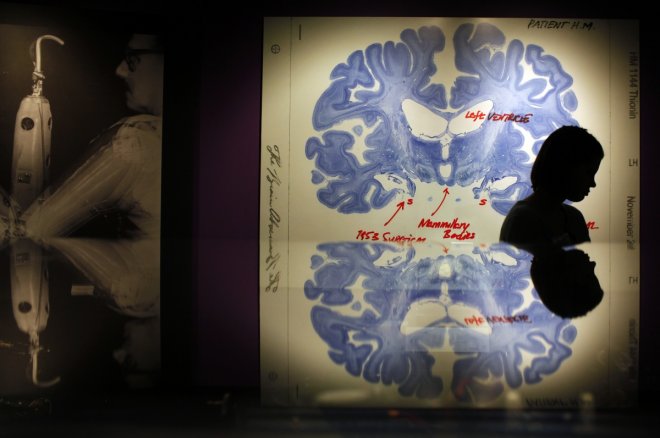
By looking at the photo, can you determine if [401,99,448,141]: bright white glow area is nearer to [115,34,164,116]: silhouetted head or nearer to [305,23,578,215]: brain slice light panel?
[305,23,578,215]: brain slice light panel

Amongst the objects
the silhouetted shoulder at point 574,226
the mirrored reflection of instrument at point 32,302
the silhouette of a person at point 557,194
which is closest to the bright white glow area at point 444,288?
the mirrored reflection of instrument at point 32,302

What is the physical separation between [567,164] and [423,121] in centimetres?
91

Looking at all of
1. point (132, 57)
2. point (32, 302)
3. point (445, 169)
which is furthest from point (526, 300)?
point (132, 57)

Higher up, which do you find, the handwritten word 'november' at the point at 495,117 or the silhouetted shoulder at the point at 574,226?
the handwritten word 'november' at the point at 495,117

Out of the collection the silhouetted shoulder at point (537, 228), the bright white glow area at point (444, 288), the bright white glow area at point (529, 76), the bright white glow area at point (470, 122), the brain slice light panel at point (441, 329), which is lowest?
the brain slice light panel at point (441, 329)

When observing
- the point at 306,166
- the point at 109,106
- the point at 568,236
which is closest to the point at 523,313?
the point at 568,236

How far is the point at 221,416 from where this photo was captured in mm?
299

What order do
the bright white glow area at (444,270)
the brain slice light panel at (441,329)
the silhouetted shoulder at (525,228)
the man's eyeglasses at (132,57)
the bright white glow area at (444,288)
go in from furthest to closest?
the man's eyeglasses at (132,57) < the silhouetted shoulder at (525,228) < the bright white glow area at (444,270) < the bright white glow area at (444,288) < the brain slice light panel at (441,329)

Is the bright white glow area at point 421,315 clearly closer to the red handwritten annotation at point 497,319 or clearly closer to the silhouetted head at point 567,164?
the red handwritten annotation at point 497,319

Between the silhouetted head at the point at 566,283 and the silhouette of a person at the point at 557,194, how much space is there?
0.94ft

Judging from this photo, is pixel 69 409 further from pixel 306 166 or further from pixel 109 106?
pixel 109 106

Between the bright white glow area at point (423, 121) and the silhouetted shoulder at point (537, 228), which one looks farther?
the bright white glow area at point (423, 121)

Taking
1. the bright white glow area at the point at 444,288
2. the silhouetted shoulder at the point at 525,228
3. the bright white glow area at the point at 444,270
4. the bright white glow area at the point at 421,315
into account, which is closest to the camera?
the bright white glow area at the point at 421,315

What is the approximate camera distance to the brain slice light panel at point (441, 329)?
358mm
